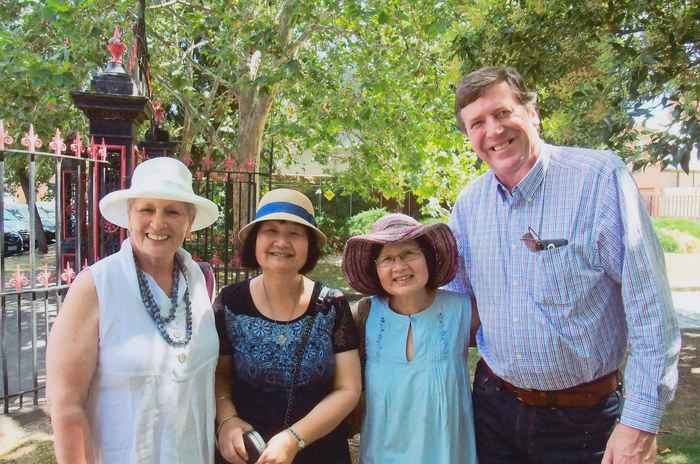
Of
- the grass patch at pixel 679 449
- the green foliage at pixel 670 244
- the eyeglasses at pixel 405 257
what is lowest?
the grass patch at pixel 679 449

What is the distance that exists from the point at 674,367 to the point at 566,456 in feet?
1.77

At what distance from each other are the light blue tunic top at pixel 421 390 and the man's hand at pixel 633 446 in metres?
0.62

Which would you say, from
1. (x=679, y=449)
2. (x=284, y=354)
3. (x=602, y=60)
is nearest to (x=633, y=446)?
(x=284, y=354)

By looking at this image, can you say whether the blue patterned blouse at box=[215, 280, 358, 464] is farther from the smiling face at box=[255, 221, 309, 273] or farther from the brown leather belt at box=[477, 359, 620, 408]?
the brown leather belt at box=[477, 359, 620, 408]

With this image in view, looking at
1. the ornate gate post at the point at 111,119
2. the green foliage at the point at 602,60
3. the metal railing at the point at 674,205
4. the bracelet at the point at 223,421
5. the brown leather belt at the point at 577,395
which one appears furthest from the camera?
the metal railing at the point at 674,205

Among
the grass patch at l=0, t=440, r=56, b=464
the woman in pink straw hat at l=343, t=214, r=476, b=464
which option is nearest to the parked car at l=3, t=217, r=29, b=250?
the grass patch at l=0, t=440, r=56, b=464

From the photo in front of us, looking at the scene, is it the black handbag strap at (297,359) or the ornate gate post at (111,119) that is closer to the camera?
the black handbag strap at (297,359)

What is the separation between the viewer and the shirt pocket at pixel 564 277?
7.03 ft

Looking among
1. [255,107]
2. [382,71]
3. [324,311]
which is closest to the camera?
[324,311]

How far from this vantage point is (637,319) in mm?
2041

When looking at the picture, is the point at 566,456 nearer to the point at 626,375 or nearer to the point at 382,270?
the point at 626,375

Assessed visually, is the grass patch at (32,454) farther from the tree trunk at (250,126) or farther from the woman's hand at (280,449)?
the tree trunk at (250,126)

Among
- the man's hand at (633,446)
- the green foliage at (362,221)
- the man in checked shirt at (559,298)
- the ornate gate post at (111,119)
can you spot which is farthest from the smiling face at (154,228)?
the green foliage at (362,221)

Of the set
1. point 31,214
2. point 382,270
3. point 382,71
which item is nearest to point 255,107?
point 382,71
